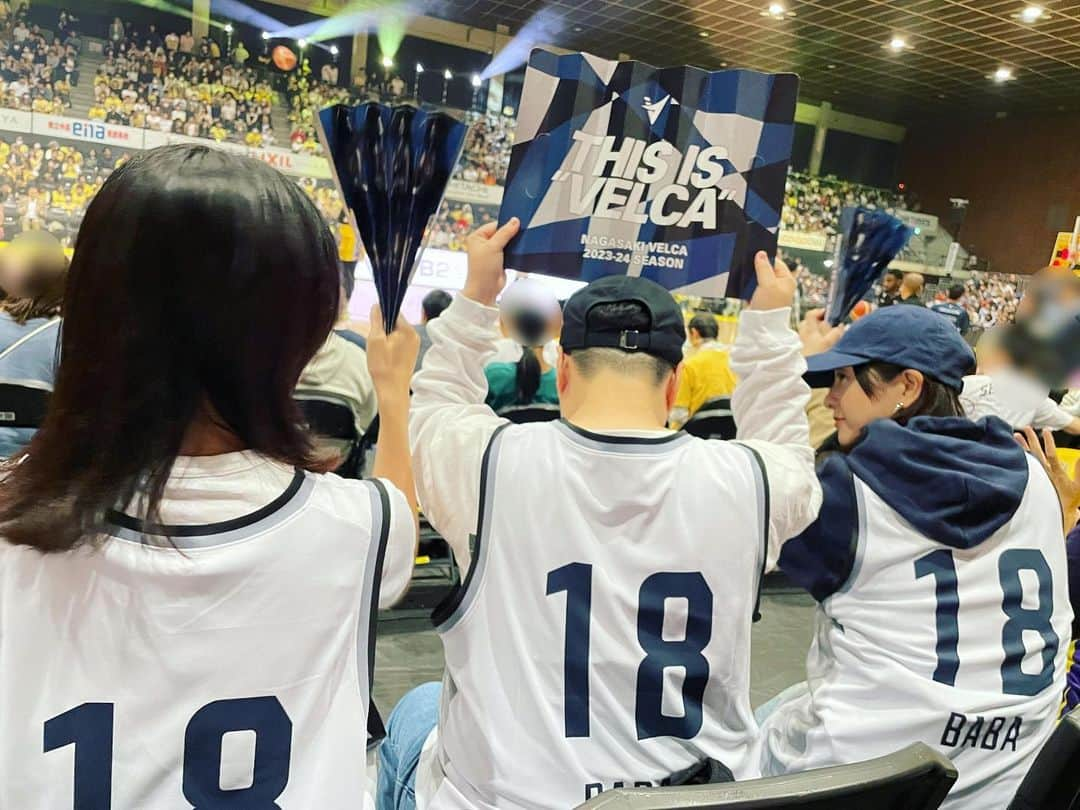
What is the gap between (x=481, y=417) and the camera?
1.30 metres

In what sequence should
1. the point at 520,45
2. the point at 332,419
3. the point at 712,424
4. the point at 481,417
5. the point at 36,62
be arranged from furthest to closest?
the point at 520,45, the point at 36,62, the point at 712,424, the point at 332,419, the point at 481,417

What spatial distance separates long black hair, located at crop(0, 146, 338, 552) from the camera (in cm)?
78

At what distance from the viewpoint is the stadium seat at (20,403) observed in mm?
2203

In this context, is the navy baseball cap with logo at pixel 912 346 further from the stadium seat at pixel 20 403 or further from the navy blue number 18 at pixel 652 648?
the stadium seat at pixel 20 403

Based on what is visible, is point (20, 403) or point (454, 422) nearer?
point (454, 422)

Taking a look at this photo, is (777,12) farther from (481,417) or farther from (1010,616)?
(481,417)

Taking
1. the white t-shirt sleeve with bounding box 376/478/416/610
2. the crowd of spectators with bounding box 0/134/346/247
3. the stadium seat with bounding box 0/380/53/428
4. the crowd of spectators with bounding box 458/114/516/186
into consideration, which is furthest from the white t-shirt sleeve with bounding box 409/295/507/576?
the crowd of spectators with bounding box 458/114/516/186

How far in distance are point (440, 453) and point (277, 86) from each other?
11876 millimetres

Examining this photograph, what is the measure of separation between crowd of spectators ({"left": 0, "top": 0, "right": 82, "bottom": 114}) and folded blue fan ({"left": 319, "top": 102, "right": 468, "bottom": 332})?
9525 millimetres

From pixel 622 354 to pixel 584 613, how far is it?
14.9 inches

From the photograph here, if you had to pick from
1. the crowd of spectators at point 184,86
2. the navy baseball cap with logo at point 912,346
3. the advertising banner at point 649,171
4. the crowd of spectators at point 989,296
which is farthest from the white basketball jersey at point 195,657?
the crowd of spectators at point 989,296

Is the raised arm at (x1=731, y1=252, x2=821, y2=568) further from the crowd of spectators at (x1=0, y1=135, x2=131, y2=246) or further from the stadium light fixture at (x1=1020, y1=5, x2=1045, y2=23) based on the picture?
the stadium light fixture at (x1=1020, y1=5, x2=1045, y2=23)

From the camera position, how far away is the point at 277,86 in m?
11.7

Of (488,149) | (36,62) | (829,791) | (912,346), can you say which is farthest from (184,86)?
(829,791)
